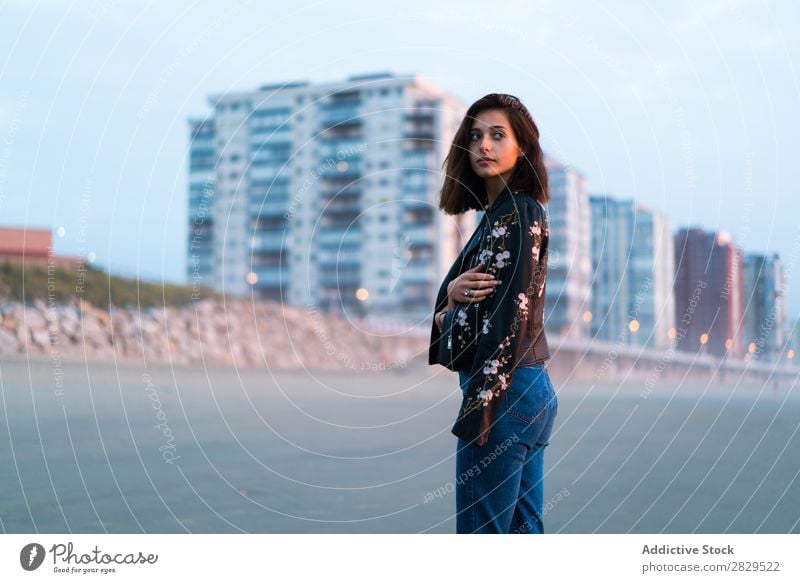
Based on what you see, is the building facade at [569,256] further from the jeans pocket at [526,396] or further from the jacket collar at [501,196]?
the jeans pocket at [526,396]

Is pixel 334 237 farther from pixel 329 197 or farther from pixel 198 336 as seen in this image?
pixel 198 336

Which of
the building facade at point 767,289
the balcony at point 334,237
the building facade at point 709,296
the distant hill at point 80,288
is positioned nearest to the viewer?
the building facade at point 767,289

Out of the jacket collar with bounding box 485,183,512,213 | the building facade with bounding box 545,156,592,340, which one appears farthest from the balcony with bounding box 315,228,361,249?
the jacket collar with bounding box 485,183,512,213

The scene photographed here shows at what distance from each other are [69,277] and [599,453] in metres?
19.2

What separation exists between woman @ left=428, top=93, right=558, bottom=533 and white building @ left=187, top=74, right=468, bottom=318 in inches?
1881

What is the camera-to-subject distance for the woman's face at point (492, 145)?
96.3 inches

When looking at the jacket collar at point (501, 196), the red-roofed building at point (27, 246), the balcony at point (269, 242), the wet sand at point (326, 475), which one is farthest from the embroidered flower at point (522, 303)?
the balcony at point (269, 242)

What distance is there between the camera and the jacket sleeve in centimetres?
217
